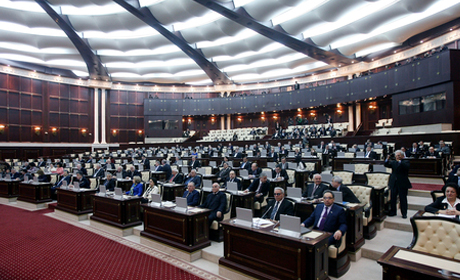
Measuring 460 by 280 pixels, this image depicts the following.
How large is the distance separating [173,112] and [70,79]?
9.48m

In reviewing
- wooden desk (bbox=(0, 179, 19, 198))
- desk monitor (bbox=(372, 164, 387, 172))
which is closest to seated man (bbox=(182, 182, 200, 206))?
desk monitor (bbox=(372, 164, 387, 172))

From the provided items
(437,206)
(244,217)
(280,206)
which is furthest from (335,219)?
(437,206)

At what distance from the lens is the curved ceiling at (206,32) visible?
51.6 feet

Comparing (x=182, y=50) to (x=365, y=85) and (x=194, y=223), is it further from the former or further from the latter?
(x=194, y=223)

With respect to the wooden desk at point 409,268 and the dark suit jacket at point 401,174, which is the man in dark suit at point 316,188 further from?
the wooden desk at point 409,268

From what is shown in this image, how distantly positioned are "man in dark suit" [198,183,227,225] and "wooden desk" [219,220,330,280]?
1.21 m

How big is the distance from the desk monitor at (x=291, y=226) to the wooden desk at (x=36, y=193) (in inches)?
370

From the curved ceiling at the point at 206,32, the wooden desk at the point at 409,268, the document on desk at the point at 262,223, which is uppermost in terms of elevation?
the curved ceiling at the point at 206,32

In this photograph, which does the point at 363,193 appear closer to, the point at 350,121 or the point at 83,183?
the point at 83,183

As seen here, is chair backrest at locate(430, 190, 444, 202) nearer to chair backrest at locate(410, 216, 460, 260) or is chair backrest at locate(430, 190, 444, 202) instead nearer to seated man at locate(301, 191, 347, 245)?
chair backrest at locate(410, 216, 460, 260)

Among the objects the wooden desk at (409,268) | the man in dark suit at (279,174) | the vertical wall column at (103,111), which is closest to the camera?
the wooden desk at (409,268)

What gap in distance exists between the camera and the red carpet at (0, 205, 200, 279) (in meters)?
4.21

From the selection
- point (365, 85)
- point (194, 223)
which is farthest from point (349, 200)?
point (365, 85)

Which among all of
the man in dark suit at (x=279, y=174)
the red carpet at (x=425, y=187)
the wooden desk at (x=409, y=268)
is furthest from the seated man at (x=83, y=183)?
the red carpet at (x=425, y=187)
